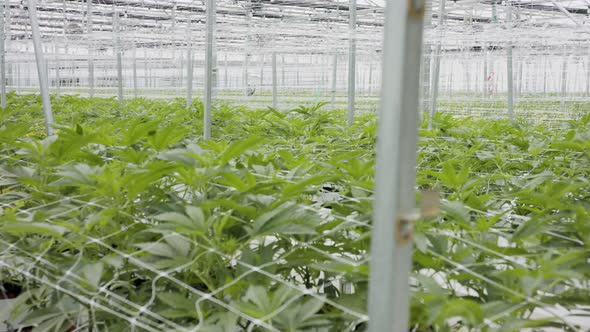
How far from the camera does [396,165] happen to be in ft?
2.72

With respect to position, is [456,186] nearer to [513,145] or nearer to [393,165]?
[393,165]

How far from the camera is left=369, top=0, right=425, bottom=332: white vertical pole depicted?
82 cm

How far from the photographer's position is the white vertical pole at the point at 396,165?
819 mm

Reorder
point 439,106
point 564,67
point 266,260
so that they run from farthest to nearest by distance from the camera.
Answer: point 439,106, point 564,67, point 266,260

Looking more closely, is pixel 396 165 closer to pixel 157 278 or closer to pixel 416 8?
pixel 416 8

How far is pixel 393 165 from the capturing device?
2.72 feet

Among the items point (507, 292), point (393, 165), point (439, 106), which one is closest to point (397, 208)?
point (393, 165)

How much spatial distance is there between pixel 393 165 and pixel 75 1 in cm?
1271

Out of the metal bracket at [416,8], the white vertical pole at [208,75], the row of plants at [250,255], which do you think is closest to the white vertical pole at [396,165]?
the metal bracket at [416,8]

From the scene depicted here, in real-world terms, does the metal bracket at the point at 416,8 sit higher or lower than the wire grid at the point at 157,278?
higher

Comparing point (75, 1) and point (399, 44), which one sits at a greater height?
point (75, 1)

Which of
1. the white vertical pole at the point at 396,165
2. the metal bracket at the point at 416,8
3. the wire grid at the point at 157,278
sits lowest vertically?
the wire grid at the point at 157,278

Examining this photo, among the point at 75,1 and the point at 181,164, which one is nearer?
the point at 181,164

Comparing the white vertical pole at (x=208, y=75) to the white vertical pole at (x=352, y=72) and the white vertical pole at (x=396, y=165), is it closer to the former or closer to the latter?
the white vertical pole at (x=352, y=72)
